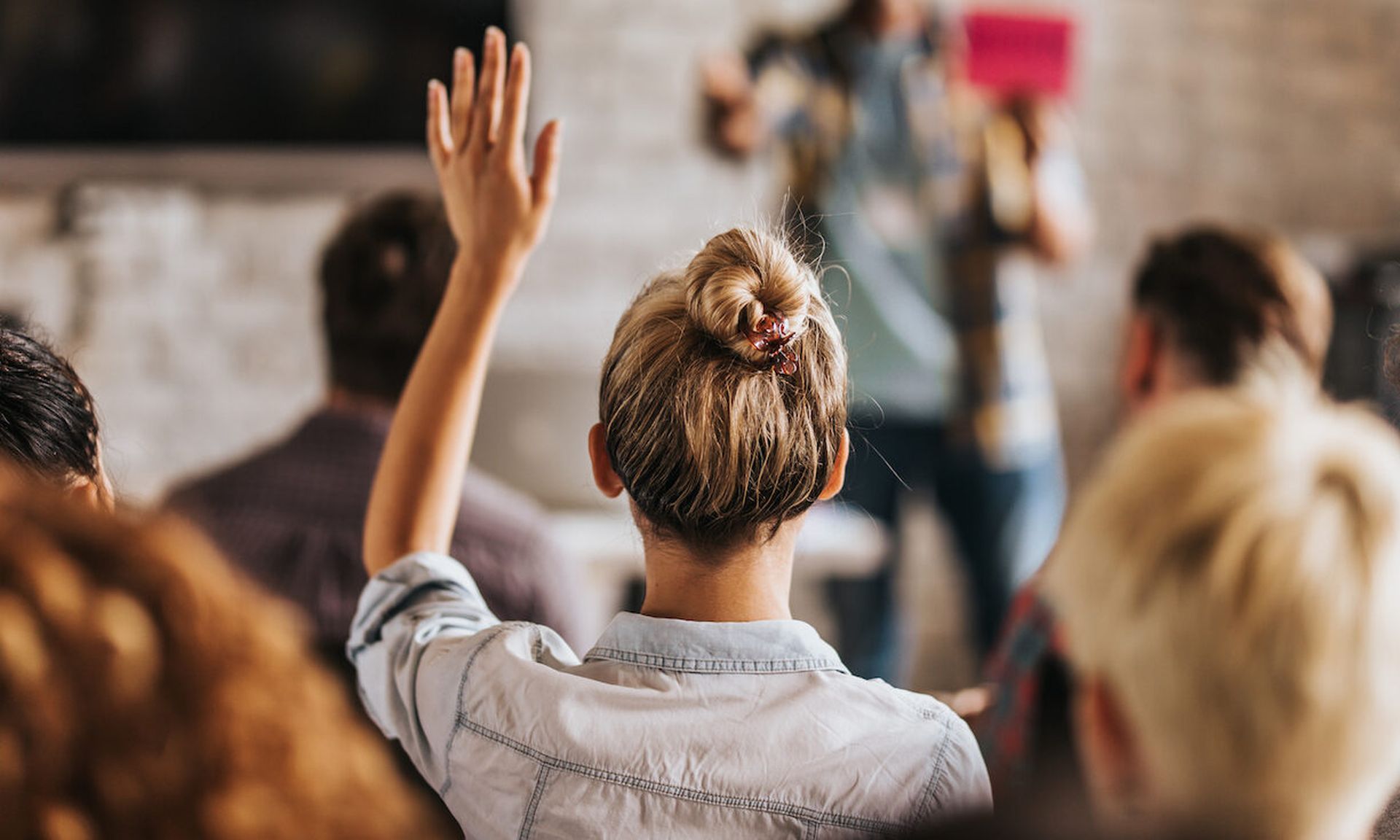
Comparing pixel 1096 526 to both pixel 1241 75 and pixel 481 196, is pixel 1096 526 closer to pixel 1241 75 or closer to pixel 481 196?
pixel 481 196

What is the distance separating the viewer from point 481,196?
1.03m

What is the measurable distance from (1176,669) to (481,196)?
69cm

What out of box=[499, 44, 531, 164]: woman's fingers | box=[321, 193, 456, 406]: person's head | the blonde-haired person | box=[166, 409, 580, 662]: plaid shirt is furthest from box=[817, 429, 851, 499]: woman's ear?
box=[321, 193, 456, 406]: person's head

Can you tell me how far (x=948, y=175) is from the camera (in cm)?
251

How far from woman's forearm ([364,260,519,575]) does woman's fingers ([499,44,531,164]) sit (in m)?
0.09

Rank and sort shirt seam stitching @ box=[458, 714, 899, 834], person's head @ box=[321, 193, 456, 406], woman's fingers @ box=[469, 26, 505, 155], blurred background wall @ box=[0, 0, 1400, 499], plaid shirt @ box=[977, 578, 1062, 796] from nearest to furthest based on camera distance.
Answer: shirt seam stitching @ box=[458, 714, 899, 834]
woman's fingers @ box=[469, 26, 505, 155]
plaid shirt @ box=[977, 578, 1062, 796]
person's head @ box=[321, 193, 456, 406]
blurred background wall @ box=[0, 0, 1400, 499]

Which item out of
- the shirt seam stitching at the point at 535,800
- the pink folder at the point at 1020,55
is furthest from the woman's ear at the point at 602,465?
the pink folder at the point at 1020,55

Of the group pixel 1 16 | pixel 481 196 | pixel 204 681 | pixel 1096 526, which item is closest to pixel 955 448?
pixel 481 196

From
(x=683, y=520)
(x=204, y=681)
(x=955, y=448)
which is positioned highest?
(x=204, y=681)

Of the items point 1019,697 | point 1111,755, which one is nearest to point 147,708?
point 1111,755

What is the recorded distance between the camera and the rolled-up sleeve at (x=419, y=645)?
33.8 inches

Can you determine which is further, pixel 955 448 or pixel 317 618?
pixel 955 448

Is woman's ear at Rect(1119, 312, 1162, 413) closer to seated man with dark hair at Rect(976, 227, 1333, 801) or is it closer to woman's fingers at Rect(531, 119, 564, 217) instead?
seated man with dark hair at Rect(976, 227, 1333, 801)

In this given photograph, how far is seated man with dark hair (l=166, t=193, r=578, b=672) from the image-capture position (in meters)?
1.53
